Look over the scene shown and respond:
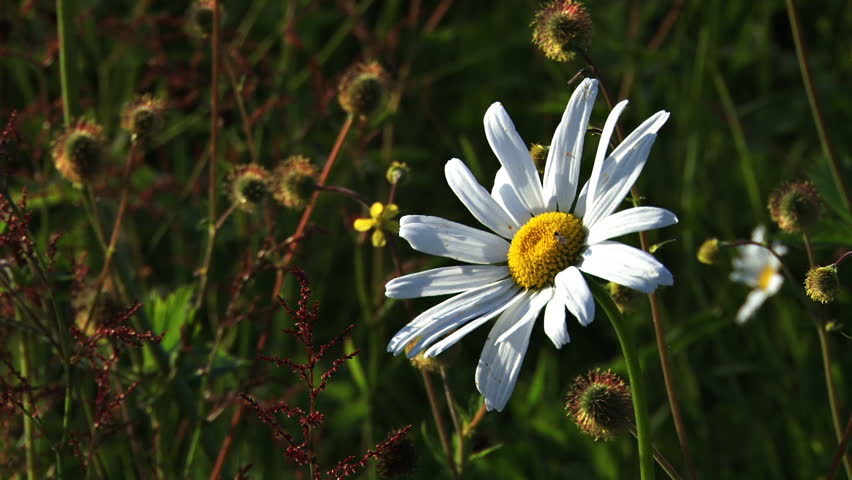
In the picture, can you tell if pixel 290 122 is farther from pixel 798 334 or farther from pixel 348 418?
pixel 798 334

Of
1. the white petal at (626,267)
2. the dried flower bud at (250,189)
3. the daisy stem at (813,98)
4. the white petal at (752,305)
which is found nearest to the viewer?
the white petal at (626,267)

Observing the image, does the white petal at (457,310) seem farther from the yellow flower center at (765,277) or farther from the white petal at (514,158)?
the yellow flower center at (765,277)

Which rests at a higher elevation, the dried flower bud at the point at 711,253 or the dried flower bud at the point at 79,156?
the dried flower bud at the point at 79,156

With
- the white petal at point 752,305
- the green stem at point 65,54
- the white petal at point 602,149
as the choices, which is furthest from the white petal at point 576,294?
the white petal at point 752,305

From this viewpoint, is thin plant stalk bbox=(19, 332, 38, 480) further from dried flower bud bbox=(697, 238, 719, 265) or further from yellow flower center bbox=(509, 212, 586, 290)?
dried flower bud bbox=(697, 238, 719, 265)

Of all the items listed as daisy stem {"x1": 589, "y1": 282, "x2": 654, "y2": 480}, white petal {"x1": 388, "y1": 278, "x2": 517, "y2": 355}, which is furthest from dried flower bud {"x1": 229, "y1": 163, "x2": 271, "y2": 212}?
daisy stem {"x1": 589, "y1": 282, "x2": 654, "y2": 480}
